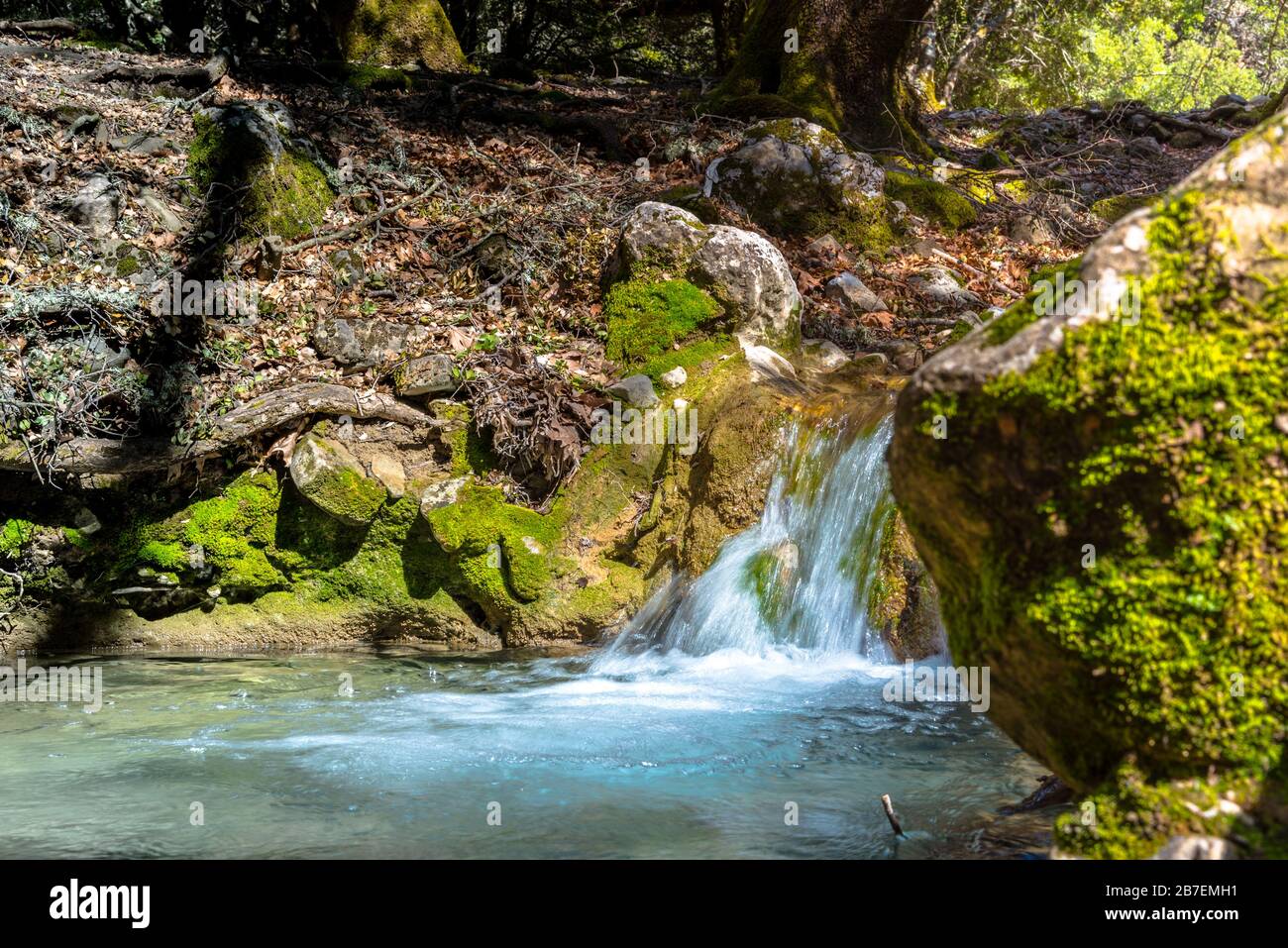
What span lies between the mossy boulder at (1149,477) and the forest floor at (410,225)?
5222mm

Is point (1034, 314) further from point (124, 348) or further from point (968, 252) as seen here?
point (968, 252)

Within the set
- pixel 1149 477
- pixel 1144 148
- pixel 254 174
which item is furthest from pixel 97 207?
pixel 1144 148

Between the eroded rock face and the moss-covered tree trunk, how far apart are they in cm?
111

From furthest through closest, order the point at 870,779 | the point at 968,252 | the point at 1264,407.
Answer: the point at 968,252
the point at 870,779
the point at 1264,407

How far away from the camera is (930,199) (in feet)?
34.0

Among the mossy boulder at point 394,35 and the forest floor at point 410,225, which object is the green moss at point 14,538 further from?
the mossy boulder at point 394,35

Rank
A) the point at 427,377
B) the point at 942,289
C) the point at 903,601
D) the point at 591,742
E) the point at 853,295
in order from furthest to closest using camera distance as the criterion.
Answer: the point at 942,289
the point at 853,295
the point at 427,377
the point at 903,601
the point at 591,742

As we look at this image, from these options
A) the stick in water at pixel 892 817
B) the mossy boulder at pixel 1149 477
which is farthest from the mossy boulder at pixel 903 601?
the mossy boulder at pixel 1149 477

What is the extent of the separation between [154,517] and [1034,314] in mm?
6044

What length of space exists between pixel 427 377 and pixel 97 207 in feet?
9.98

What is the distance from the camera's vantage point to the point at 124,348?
7.21 meters

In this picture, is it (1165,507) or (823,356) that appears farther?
(823,356)

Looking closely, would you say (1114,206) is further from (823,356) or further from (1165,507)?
(1165,507)
